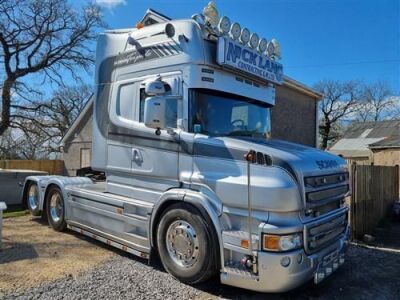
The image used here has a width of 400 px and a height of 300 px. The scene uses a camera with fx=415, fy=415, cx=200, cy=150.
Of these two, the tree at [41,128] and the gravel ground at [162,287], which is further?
the tree at [41,128]

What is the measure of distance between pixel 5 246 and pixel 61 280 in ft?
8.07

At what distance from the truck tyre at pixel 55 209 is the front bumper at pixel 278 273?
4577 millimetres

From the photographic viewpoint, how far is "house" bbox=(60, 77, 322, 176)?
63.4ft

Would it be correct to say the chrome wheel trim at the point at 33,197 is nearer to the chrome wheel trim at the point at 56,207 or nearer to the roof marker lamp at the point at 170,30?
the chrome wheel trim at the point at 56,207

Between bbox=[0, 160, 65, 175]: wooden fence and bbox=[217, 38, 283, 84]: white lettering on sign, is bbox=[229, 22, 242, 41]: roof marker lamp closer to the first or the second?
bbox=[217, 38, 283, 84]: white lettering on sign

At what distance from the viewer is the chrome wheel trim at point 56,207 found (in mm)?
8403

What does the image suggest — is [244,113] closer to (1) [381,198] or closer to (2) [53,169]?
(1) [381,198]

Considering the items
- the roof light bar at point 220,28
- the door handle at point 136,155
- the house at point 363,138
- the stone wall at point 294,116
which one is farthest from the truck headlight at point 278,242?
the house at point 363,138

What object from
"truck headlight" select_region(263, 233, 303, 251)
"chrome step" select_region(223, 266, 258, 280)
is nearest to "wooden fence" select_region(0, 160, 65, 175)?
"chrome step" select_region(223, 266, 258, 280)

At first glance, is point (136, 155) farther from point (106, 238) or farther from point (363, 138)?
point (363, 138)

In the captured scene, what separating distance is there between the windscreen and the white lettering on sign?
42cm

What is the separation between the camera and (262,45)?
248 inches

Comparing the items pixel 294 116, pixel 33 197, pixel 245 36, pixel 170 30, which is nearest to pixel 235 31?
pixel 245 36

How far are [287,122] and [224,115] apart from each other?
1490 centimetres
